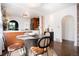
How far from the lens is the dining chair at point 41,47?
212cm

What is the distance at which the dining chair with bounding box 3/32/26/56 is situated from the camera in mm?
2078

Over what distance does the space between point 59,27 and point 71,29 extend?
0.70ft

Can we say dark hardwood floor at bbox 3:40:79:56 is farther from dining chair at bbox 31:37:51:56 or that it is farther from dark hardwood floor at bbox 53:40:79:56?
dining chair at bbox 31:37:51:56

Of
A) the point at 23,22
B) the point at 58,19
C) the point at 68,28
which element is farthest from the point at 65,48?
the point at 23,22

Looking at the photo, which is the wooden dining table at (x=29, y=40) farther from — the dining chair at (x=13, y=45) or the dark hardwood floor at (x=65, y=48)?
the dark hardwood floor at (x=65, y=48)

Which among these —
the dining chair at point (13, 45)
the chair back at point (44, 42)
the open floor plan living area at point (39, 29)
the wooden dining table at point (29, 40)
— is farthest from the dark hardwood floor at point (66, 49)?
the dining chair at point (13, 45)

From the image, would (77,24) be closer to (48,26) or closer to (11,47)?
(48,26)

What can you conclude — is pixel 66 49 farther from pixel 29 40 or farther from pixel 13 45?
pixel 13 45

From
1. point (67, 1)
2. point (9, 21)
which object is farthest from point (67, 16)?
point (9, 21)

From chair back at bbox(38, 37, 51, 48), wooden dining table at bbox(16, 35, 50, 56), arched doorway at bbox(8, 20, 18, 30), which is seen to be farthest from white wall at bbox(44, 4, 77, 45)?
arched doorway at bbox(8, 20, 18, 30)

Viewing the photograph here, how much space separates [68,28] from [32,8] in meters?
0.73

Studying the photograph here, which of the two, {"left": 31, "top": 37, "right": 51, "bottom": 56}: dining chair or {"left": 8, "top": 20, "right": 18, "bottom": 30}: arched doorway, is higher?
{"left": 8, "top": 20, "right": 18, "bottom": 30}: arched doorway

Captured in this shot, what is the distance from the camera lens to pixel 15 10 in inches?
81.9

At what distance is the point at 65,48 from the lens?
2086 millimetres
